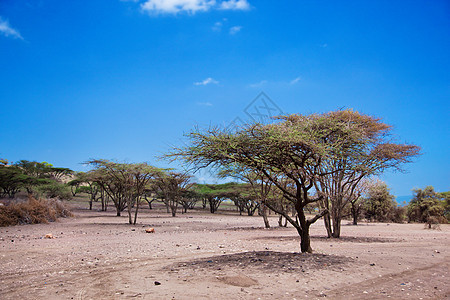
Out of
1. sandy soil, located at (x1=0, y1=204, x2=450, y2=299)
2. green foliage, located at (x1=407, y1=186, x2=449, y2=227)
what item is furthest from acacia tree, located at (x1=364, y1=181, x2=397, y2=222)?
sandy soil, located at (x1=0, y1=204, x2=450, y2=299)

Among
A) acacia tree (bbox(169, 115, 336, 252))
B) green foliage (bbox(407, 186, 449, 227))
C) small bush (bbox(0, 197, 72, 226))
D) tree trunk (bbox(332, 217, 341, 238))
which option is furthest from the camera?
green foliage (bbox(407, 186, 449, 227))

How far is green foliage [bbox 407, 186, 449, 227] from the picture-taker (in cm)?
3306

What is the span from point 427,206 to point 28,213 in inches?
1428

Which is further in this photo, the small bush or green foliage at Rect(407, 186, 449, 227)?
green foliage at Rect(407, 186, 449, 227)

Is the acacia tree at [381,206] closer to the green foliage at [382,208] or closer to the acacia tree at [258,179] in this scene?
the green foliage at [382,208]

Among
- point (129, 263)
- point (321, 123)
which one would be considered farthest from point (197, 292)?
point (321, 123)

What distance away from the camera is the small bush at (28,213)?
19.4m

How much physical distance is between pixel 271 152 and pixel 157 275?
12.7ft

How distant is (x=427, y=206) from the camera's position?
1328 inches

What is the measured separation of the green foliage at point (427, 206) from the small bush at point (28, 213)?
1359 inches

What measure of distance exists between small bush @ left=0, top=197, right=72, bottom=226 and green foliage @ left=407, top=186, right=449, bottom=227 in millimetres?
34511

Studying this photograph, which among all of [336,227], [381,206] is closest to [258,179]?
[336,227]

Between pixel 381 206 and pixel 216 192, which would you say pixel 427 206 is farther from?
pixel 216 192

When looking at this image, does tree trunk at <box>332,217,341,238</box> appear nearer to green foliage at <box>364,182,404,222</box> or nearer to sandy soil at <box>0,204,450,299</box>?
sandy soil at <box>0,204,450,299</box>
